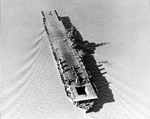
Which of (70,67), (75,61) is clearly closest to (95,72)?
(75,61)

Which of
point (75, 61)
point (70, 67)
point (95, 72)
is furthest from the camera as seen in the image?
point (95, 72)

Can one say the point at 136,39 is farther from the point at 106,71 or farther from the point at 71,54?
the point at 71,54

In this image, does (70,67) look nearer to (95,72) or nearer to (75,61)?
(75,61)

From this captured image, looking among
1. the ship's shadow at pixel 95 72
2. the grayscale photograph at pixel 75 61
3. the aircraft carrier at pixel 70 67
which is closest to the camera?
the aircraft carrier at pixel 70 67

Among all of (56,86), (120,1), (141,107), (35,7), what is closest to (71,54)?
(56,86)

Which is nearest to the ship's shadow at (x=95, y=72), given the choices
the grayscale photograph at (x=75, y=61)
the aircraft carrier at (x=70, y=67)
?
the grayscale photograph at (x=75, y=61)

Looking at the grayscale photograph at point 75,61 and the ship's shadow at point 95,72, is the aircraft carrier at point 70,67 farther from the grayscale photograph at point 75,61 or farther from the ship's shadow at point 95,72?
the ship's shadow at point 95,72
